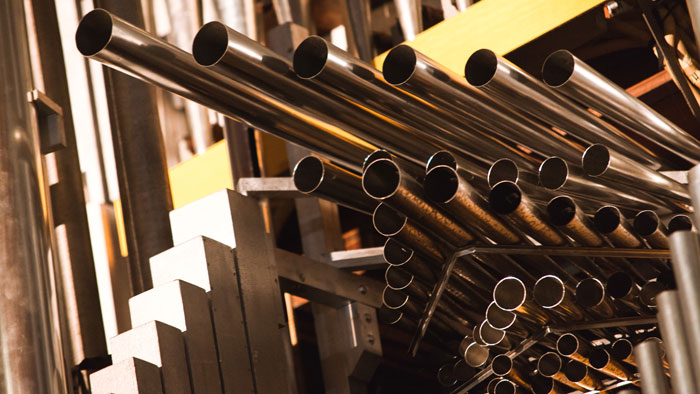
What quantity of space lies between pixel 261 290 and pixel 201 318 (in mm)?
251

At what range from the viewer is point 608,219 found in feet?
8.20

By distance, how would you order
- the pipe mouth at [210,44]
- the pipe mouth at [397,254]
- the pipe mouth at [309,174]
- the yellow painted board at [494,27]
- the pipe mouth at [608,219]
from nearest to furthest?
the pipe mouth at [210,44], the pipe mouth at [608,219], the pipe mouth at [309,174], the pipe mouth at [397,254], the yellow painted board at [494,27]

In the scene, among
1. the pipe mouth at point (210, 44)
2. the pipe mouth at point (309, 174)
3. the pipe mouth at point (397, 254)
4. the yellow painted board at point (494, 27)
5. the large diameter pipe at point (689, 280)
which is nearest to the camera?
the large diameter pipe at point (689, 280)

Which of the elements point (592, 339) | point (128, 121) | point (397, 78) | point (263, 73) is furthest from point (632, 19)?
point (128, 121)

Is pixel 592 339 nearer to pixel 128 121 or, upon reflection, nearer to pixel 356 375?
pixel 356 375

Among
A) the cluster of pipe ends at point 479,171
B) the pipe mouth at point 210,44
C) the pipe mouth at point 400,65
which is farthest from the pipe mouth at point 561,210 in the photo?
the pipe mouth at point 210,44

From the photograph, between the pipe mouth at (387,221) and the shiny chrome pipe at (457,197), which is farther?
the pipe mouth at (387,221)

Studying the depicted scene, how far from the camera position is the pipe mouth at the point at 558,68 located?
2.39m

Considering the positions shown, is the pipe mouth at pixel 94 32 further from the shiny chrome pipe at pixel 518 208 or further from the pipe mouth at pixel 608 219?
the pipe mouth at pixel 608 219

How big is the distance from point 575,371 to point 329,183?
842 millimetres

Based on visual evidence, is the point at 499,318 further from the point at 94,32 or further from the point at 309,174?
the point at 94,32

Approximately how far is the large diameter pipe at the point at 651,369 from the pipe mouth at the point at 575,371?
1.12 metres

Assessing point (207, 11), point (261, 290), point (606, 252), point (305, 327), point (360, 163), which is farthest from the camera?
point (305, 327)

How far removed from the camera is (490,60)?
2383 mm
